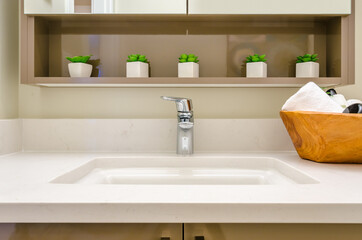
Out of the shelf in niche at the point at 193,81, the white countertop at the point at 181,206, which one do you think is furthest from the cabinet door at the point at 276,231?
the shelf in niche at the point at 193,81

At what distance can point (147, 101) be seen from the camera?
46.9 inches

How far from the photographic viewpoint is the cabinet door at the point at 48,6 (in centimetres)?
102

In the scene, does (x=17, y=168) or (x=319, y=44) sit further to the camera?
(x=319, y=44)

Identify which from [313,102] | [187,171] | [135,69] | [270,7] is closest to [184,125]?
[187,171]

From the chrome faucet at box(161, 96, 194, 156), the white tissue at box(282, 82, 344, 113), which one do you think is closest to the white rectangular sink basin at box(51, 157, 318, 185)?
the chrome faucet at box(161, 96, 194, 156)

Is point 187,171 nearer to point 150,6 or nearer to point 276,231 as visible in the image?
point 276,231

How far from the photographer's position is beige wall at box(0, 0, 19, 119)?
1.08 m

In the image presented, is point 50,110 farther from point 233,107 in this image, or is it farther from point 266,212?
point 266,212

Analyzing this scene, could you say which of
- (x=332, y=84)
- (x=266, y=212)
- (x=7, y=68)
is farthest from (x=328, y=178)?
(x=7, y=68)

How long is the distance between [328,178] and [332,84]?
491 mm

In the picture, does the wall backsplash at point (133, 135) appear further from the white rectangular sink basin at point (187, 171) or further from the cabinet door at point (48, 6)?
the cabinet door at point (48, 6)

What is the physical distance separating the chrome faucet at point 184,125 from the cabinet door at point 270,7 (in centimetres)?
35

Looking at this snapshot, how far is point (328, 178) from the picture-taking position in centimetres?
68

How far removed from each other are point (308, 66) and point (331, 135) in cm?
35
